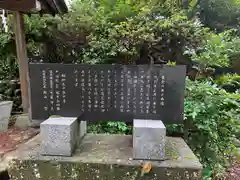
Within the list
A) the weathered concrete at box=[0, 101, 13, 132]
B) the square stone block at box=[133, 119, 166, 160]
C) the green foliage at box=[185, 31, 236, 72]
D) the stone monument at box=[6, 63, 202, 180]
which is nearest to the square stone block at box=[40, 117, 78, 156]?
the stone monument at box=[6, 63, 202, 180]

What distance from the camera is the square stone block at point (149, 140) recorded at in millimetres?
2182

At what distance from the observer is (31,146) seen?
265cm

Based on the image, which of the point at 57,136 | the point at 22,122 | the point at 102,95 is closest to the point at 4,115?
the point at 22,122

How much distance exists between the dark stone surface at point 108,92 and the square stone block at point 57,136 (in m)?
0.22

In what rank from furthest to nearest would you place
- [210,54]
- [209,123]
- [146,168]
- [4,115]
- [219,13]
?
[219,13]
[4,115]
[210,54]
[209,123]
[146,168]

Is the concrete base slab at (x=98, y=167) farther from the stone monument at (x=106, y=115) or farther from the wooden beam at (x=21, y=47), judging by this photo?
the wooden beam at (x=21, y=47)

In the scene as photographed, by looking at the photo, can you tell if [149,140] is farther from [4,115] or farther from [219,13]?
[219,13]

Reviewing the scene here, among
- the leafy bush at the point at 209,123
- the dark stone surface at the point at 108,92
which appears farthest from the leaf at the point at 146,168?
the leafy bush at the point at 209,123

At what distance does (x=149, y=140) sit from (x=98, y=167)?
62cm

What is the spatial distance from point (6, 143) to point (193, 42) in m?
4.33

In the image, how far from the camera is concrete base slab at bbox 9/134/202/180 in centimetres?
218

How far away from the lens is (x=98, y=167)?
2250mm

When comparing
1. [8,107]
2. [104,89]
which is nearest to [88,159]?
[104,89]

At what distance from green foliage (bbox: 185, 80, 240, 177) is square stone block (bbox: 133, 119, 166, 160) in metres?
1.00
